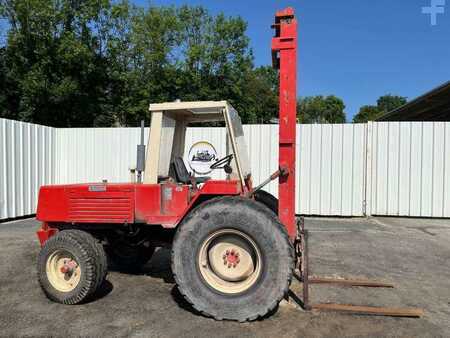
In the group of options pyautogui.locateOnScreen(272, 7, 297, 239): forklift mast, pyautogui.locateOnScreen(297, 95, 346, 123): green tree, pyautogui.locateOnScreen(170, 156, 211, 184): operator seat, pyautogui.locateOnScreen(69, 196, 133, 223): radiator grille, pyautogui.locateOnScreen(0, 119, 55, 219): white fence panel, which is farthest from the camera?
pyautogui.locateOnScreen(297, 95, 346, 123): green tree

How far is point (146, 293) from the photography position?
474 centimetres

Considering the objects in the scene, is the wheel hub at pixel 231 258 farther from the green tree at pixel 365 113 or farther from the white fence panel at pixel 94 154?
the green tree at pixel 365 113

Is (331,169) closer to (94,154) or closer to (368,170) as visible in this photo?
(368,170)

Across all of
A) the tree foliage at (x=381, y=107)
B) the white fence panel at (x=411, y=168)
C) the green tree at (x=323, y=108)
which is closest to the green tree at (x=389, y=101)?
the tree foliage at (x=381, y=107)

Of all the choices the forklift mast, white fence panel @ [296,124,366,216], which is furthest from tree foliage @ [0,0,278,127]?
the forklift mast

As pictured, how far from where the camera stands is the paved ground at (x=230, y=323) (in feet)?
12.1

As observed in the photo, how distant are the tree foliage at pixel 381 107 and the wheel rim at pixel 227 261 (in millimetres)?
72658

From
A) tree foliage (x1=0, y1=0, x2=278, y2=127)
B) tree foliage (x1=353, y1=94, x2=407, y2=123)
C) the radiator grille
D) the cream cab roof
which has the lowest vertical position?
the radiator grille

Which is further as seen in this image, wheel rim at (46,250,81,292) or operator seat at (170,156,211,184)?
operator seat at (170,156,211,184)

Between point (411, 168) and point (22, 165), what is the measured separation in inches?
Result: 432

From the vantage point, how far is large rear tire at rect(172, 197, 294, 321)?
12.3 feet

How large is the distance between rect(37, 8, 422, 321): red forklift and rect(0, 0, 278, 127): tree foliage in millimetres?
16251

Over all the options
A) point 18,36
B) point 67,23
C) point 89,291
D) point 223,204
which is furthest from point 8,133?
point 67,23

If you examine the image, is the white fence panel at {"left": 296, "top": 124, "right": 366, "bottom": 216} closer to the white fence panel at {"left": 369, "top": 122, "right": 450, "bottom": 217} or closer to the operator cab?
the white fence panel at {"left": 369, "top": 122, "right": 450, "bottom": 217}
